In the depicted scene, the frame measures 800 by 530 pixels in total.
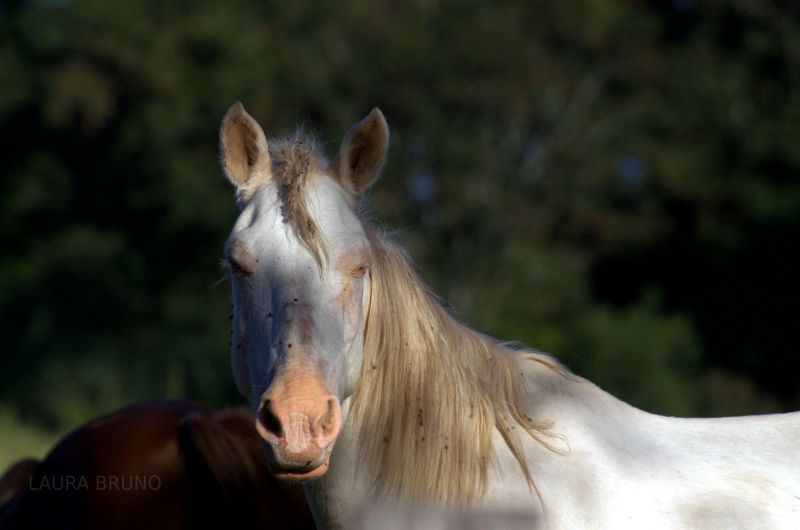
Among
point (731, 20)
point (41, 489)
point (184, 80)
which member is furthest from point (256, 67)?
point (41, 489)

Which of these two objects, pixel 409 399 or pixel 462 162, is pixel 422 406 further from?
pixel 462 162

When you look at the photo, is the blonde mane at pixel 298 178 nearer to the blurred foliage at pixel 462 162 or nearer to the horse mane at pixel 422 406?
the horse mane at pixel 422 406

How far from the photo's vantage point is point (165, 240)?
71.0 ft

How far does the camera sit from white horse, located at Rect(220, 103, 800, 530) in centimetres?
304

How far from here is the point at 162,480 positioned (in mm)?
4457

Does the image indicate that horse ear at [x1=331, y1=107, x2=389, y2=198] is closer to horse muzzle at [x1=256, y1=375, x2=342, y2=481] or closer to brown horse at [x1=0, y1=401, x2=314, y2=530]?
horse muzzle at [x1=256, y1=375, x2=342, y2=481]

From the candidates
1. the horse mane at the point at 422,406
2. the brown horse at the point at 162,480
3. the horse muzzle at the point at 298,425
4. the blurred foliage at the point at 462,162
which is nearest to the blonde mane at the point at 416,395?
the horse mane at the point at 422,406

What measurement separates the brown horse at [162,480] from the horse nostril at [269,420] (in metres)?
1.50

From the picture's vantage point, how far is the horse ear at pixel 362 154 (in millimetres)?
3240

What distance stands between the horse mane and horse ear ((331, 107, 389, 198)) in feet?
0.48

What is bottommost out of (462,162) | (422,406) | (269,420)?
(462,162)

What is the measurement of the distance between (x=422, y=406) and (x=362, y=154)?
71 cm

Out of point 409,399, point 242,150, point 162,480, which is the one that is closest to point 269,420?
point 409,399

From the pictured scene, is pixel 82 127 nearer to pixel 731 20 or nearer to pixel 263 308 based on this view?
pixel 731 20
